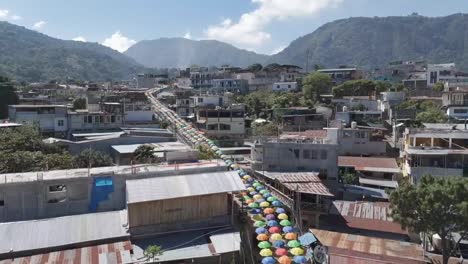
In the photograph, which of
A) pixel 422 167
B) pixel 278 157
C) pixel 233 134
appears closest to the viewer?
pixel 422 167

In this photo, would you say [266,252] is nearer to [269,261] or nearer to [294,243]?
[269,261]

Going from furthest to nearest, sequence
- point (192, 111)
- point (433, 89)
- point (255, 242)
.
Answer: point (433, 89)
point (192, 111)
point (255, 242)

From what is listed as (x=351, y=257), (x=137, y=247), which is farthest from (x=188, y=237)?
(x=351, y=257)

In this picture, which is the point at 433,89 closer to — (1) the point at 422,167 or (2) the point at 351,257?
(1) the point at 422,167

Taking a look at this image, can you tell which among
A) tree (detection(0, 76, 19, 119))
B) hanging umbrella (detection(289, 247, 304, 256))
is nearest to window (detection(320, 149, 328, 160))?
hanging umbrella (detection(289, 247, 304, 256))

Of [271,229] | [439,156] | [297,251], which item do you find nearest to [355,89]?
[439,156]

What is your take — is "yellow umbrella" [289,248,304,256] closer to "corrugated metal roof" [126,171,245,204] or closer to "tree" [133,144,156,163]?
"corrugated metal roof" [126,171,245,204]
